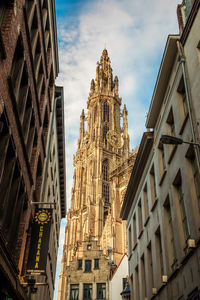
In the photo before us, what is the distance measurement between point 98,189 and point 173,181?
6904 cm

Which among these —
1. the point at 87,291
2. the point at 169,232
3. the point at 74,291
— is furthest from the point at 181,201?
the point at 74,291

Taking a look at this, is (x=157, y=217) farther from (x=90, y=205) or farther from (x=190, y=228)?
(x=90, y=205)

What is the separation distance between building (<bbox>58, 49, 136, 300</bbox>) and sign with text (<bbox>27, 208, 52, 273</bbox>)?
22231 mm

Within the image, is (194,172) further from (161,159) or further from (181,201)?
(161,159)

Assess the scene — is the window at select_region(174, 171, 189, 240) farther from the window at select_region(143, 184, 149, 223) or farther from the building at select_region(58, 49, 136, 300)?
the building at select_region(58, 49, 136, 300)

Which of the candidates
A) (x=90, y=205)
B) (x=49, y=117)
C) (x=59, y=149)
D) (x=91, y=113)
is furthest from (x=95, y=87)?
(x=49, y=117)

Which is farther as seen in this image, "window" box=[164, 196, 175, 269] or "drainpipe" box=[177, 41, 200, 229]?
"window" box=[164, 196, 175, 269]

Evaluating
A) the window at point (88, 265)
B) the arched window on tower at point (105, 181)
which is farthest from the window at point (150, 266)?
the arched window on tower at point (105, 181)

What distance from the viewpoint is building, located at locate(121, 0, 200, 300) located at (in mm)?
11528

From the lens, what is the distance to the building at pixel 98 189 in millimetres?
38875

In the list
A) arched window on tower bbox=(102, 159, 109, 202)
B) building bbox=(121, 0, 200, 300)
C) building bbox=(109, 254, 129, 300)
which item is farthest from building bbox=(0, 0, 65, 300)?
arched window on tower bbox=(102, 159, 109, 202)

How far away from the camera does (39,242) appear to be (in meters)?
16.8

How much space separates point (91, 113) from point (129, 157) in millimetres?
25196

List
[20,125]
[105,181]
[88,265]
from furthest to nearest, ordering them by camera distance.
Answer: [105,181], [88,265], [20,125]
